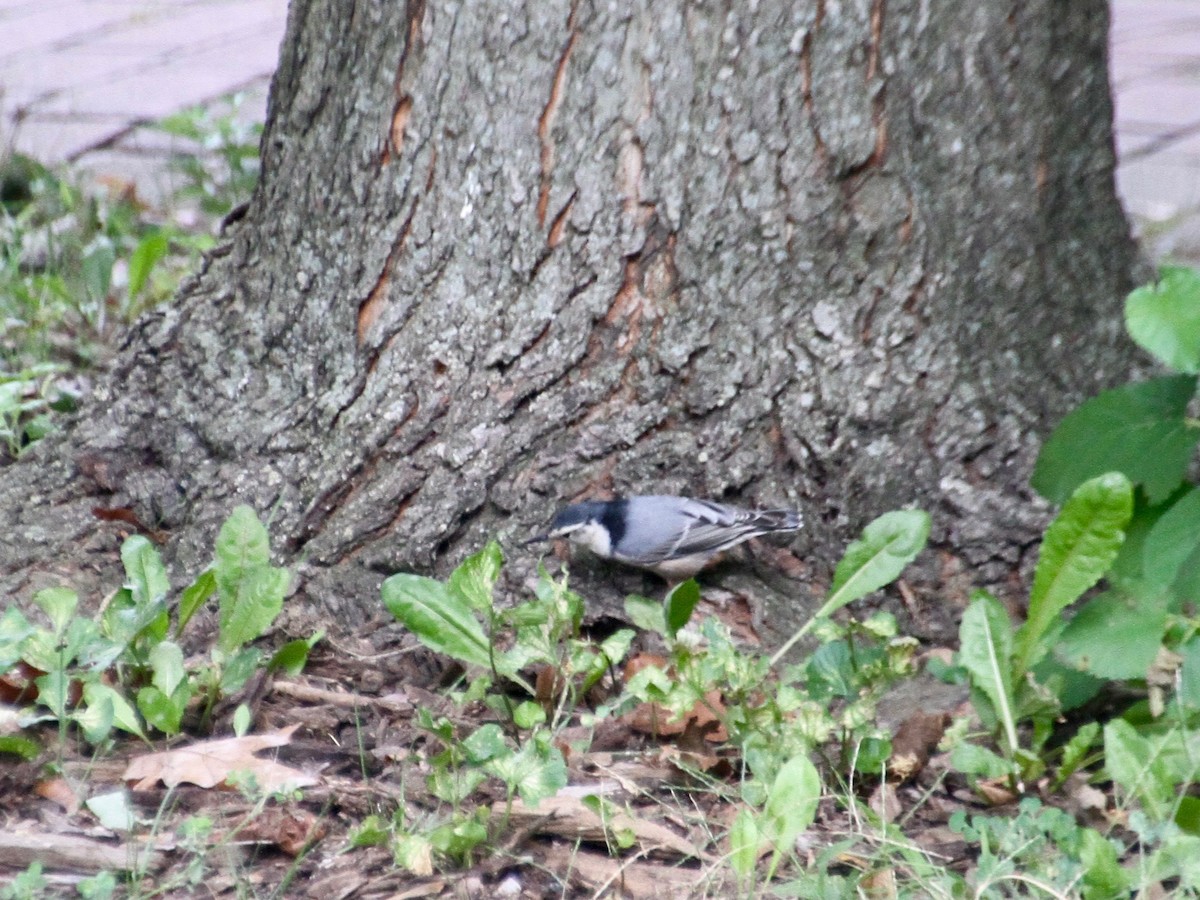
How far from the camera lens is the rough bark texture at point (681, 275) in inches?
111

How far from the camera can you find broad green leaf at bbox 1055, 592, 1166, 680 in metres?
2.36

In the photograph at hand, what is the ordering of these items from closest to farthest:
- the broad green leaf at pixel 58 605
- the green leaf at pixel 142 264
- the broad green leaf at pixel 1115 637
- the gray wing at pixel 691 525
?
the broad green leaf at pixel 1115 637
the broad green leaf at pixel 58 605
the gray wing at pixel 691 525
the green leaf at pixel 142 264

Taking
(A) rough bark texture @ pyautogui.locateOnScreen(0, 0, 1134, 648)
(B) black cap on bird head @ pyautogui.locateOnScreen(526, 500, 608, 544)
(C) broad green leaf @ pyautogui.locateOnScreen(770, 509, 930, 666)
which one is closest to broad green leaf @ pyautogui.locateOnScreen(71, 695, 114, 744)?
(A) rough bark texture @ pyautogui.locateOnScreen(0, 0, 1134, 648)

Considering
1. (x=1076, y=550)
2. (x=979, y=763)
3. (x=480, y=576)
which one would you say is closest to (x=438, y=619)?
(x=480, y=576)

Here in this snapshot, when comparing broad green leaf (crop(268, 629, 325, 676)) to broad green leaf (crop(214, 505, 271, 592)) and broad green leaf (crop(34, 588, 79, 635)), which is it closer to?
broad green leaf (crop(214, 505, 271, 592))

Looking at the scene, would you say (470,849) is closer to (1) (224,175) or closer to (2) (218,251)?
(2) (218,251)

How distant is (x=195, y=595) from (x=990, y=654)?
1.48 m

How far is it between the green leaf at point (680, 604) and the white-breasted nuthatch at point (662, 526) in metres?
0.18

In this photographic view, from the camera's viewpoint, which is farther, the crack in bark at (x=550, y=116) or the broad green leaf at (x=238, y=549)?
the crack in bark at (x=550, y=116)

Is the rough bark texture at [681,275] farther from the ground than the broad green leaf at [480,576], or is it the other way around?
the rough bark texture at [681,275]

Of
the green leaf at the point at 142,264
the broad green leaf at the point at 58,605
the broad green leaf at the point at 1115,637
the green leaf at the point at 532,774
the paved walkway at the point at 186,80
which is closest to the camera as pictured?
the green leaf at the point at 532,774

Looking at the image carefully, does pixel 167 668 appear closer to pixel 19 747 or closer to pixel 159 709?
pixel 159 709

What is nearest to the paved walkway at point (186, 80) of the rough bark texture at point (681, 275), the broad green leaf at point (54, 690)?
the rough bark texture at point (681, 275)

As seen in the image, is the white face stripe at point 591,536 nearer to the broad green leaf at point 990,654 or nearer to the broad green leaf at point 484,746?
the broad green leaf at point 484,746
